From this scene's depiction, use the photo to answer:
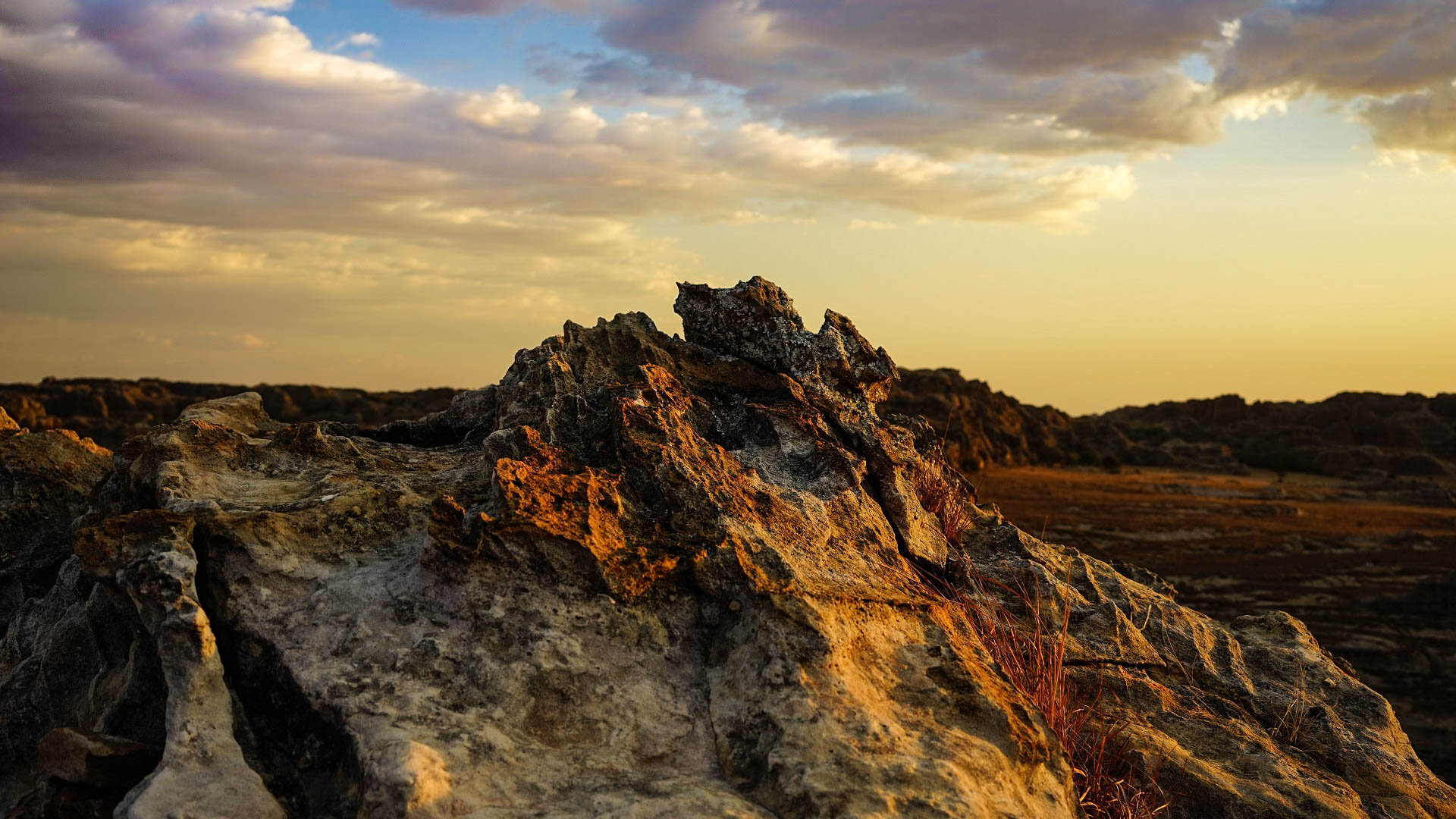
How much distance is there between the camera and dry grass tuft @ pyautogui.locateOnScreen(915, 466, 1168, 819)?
2.99m

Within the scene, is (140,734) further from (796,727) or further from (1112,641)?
(1112,641)

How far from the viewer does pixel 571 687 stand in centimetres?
256

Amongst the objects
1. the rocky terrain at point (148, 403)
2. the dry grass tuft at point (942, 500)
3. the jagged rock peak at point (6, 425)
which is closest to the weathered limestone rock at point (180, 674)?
the dry grass tuft at point (942, 500)

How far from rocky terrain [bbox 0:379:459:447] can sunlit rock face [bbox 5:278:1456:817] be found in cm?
2073

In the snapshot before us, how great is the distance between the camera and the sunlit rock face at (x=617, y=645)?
2354 mm

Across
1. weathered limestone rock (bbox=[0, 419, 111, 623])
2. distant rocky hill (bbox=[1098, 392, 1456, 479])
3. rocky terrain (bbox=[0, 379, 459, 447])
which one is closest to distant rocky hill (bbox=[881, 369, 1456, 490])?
distant rocky hill (bbox=[1098, 392, 1456, 479])

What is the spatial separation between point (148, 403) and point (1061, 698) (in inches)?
1313

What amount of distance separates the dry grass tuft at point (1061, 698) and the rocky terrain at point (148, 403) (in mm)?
21064

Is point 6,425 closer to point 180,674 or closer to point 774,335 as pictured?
point 180,674

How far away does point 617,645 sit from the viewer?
270cm

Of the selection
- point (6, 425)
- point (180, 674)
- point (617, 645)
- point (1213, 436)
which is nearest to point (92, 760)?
point (180, 674)

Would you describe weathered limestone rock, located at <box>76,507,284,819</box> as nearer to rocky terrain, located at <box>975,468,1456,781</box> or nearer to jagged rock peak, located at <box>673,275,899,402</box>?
jagged rock peak, located at <box>673,275,899,402</box>

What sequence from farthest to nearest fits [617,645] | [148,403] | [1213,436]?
[1213,436] → [148,403] → [617,645]

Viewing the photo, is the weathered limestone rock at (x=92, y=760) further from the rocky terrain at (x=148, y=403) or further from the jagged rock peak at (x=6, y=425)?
the rocky terrain at (x=148, y=403)
